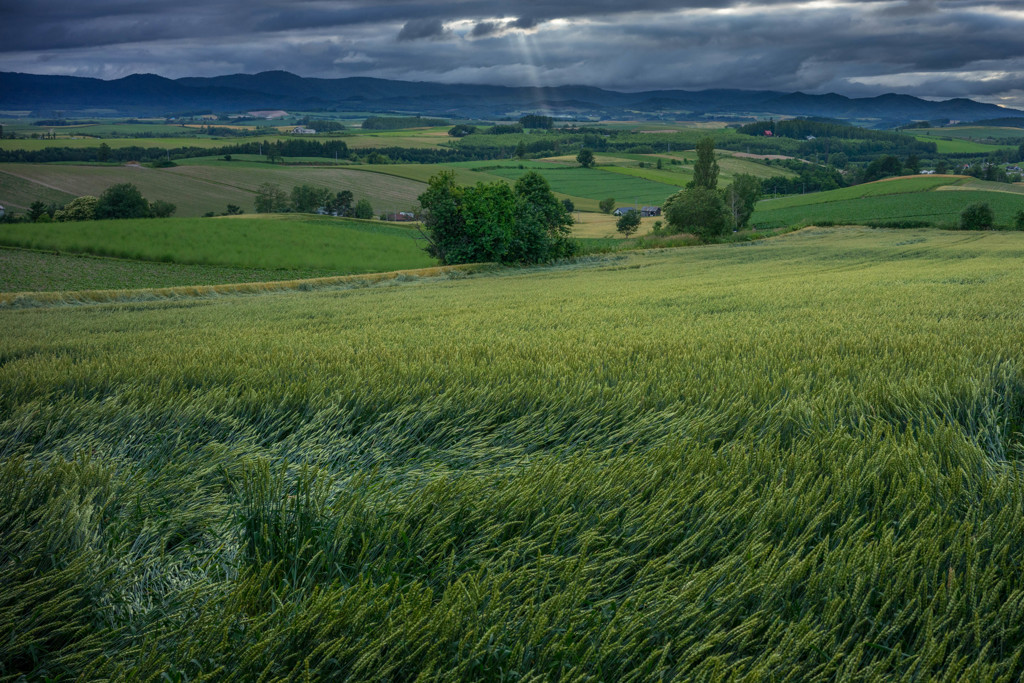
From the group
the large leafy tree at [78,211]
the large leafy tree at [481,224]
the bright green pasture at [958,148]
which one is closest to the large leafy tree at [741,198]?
the large leafy tree at [481,224]

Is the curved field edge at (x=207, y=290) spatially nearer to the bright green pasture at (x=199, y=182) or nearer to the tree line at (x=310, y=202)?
the tree line at (x=310, y=202)

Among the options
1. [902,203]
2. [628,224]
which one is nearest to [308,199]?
[628,224]

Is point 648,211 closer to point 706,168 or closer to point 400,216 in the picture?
point 706,168

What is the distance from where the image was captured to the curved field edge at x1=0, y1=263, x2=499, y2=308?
70.0ft

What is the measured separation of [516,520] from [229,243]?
53.8m

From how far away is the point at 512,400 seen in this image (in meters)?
3.77

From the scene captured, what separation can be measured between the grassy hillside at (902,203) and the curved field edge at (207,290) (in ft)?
168

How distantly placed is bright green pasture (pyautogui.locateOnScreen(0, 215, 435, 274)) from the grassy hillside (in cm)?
4713

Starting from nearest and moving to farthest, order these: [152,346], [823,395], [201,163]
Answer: [823,395], [152,346], [201,163]

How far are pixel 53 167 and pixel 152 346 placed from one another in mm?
99435

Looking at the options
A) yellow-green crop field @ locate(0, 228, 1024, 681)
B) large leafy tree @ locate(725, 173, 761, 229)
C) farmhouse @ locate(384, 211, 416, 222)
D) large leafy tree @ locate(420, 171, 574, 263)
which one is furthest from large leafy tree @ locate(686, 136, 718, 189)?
yellow-green crop field @ locate(0, 228, 1024, 681)

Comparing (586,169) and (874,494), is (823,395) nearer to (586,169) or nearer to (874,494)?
(874,494)

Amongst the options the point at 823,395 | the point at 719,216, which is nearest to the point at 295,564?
the point at 823,395

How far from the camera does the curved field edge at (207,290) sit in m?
21.3
